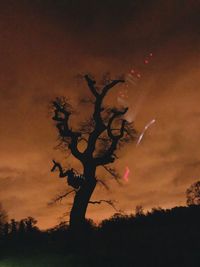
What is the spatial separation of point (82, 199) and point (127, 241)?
275 inches

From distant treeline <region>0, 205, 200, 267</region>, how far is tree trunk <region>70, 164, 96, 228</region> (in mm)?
581

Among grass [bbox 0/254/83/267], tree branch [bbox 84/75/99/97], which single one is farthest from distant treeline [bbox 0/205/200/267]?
tree branch [bbox 84/75/99/97]

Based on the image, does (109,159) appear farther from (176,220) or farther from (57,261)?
(57,261)

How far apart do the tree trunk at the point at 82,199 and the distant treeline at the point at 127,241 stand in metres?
0.58

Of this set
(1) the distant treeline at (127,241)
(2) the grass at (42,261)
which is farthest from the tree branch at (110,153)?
(2) the grass at (42,261)

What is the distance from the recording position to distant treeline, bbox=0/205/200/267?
51.2 feet

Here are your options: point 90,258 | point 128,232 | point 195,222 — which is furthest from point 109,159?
point 90,258

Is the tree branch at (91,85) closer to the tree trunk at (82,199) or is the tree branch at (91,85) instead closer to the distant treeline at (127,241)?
the tree trunk at (82,199)

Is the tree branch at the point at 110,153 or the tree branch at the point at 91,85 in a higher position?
the tree branch at the point at 91,85

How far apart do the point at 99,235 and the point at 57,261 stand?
15.1 feet

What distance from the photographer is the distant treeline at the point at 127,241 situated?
15.6m

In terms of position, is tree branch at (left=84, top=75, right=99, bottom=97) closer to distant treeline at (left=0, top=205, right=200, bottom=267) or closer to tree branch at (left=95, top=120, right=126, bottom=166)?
tree branch at (left=95, top=120, right=126, bottom=166)

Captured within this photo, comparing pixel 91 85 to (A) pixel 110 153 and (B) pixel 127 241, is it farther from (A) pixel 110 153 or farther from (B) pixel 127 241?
(B) pixel 127 241

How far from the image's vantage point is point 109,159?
85.1 feet
